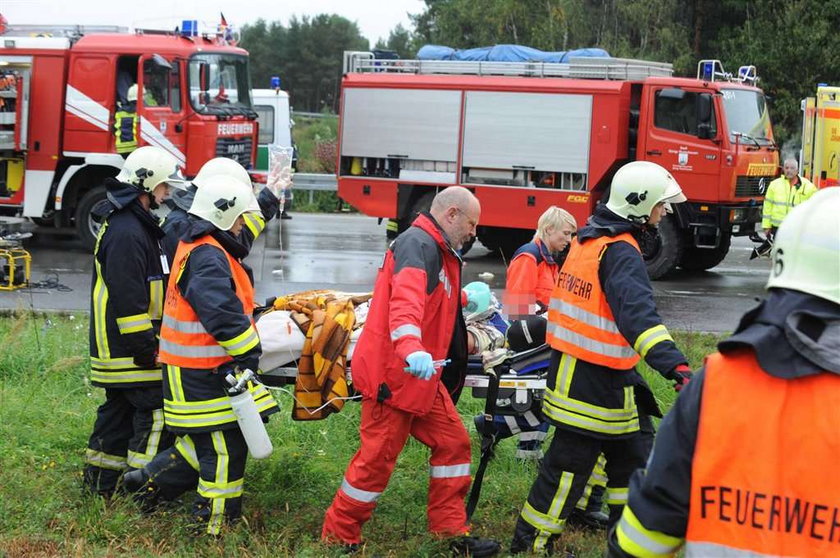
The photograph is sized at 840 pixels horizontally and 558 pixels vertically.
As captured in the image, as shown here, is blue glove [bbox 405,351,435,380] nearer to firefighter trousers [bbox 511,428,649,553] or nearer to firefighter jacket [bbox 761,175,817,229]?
firefighter trousers [bbox 511,428,649,553]

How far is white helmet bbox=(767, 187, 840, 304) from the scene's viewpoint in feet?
7.00

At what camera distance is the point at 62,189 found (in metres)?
14.8

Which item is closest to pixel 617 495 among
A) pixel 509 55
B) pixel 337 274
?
pixel 337 274

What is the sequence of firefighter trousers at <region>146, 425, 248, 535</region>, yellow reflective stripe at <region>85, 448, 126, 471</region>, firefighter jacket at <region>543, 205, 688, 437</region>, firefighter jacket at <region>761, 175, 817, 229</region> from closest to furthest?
firefighter jacket at <region>543, 205, 688, 437</region> < firefighter trousers at <region>146, 425, 248, 535</region> < yellow reflective stripe at <region>85, 448, 126, 471</region> < firefighter jacket at <region>761, 175, 817, 229</region>

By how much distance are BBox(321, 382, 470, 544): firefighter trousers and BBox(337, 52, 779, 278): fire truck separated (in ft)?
30.1

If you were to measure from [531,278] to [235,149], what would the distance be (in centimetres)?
1007

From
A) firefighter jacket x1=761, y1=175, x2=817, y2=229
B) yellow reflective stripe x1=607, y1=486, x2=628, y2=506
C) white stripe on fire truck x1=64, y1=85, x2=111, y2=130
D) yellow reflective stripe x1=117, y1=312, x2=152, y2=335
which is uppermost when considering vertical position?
white stripe on fire truck x1=64, y1=85, x2=111, y2=130

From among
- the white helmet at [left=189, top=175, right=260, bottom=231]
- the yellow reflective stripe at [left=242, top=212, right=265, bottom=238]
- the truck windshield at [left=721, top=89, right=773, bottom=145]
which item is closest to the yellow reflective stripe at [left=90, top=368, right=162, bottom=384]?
the yellow reflective stripe at [left=242, top=212, right=265, bottom=238]

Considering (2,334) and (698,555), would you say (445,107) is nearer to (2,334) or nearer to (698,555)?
(2,334)

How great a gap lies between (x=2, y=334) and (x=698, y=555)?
24.0ft

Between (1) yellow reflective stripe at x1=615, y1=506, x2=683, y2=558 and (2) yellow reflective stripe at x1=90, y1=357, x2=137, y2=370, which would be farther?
(2) yellow reflective stripe at x1=90, y1=357, x2=137, y2=370

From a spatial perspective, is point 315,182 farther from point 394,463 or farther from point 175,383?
point 394,463

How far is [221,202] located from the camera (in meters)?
4.72

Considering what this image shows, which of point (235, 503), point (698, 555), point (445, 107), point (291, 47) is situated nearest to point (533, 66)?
point (445, 107)
